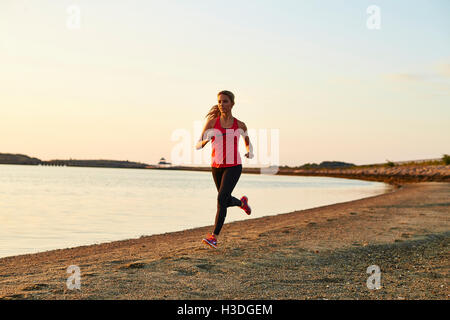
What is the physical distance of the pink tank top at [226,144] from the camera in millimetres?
6762

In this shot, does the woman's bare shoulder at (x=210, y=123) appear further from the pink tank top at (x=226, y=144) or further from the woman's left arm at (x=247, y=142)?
the woman's left arm at (x=247, y=142)

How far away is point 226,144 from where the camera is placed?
677cm

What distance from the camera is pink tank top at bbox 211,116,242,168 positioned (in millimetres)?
6762

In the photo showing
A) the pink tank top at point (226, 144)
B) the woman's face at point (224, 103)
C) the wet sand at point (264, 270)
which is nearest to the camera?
the wet sand at point (264, 270)

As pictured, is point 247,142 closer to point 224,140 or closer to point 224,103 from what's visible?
point 224,140

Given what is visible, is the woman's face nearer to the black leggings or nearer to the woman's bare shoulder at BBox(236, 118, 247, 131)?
the woman's bare shoulder at BBox(236, 118, 247, 131)

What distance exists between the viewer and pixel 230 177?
267 inches

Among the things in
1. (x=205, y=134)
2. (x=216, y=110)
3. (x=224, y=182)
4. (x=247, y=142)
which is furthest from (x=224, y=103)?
(x=224, y=182)

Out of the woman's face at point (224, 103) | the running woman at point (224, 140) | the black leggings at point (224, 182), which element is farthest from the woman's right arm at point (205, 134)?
the black leggings at point (224, 182)

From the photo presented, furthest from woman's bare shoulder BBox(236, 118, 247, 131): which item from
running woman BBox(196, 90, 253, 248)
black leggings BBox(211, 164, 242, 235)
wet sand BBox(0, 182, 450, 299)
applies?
wet sand BBox(0, 182, 450, 299)

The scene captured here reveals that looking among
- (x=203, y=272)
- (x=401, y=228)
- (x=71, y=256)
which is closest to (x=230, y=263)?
(x=203, y=272)

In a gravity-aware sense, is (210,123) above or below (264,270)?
above

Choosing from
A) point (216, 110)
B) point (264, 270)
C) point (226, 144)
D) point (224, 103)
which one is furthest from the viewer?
point (216, 110)
